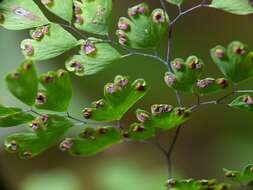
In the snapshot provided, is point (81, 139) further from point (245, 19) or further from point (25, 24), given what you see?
point (245, 19)

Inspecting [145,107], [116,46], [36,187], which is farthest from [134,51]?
[36,187]

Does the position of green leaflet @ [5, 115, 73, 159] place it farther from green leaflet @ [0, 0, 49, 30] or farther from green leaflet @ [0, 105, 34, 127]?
green leaflet @ [0, 0, 49, 30]

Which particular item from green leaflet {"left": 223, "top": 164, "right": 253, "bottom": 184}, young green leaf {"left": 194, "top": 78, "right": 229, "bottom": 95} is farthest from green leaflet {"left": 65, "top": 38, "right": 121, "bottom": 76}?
green leaflet {"left": 223, "top": 164, "right": 253, "bottom": 184}

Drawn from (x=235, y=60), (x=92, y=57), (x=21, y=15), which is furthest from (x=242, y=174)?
(x=21, y=15)

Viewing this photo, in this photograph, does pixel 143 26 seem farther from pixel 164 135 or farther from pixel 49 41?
pixel 164 135

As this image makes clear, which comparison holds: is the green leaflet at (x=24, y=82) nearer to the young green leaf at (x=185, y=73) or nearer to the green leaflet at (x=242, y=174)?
the young green leaf at (x=185, y=73)

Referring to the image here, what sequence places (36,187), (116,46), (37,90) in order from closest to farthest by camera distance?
1. (37,90)
2. (116,46)
3. (36,187)
